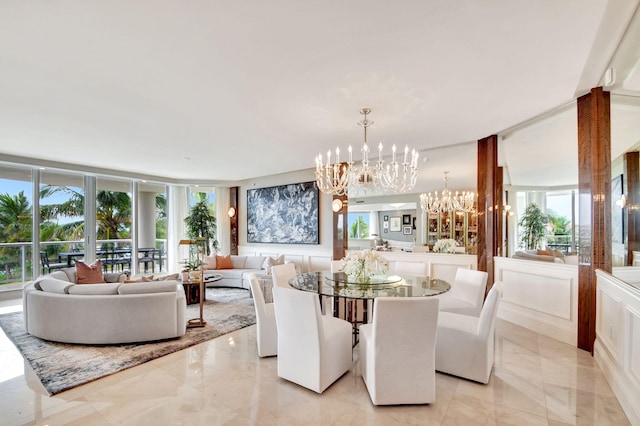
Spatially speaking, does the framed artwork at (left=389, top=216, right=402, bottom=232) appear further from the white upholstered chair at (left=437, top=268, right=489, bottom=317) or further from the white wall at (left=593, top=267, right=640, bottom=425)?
the white wall at (left=593, top=267, right=640, bottom=425)

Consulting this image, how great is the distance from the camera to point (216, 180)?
816cm

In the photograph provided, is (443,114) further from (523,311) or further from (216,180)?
(216,180)

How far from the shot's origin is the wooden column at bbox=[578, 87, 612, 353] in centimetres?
285

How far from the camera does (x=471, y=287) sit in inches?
130

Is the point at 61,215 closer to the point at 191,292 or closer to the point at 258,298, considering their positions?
the point at 191,292

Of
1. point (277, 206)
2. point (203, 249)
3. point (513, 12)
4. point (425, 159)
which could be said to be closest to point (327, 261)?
point (277, 206)

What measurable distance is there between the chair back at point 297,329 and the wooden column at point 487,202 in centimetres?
320

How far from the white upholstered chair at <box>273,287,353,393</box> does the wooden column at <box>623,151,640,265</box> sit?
8.87 ft

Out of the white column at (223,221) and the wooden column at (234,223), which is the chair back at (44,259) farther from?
the wooden column at (234,223)

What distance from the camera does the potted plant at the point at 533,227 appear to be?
13.3 ft

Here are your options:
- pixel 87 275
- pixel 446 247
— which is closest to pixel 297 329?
pixel 446 247

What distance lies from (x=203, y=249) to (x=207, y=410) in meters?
6.19

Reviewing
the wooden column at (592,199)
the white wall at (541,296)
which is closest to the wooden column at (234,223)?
the white wall at (541,296)

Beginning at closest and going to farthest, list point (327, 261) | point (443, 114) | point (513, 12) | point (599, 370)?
1. point (513, 12)
2. point (599, 370)
3. point (443, 114)
4. point (327, 261)
